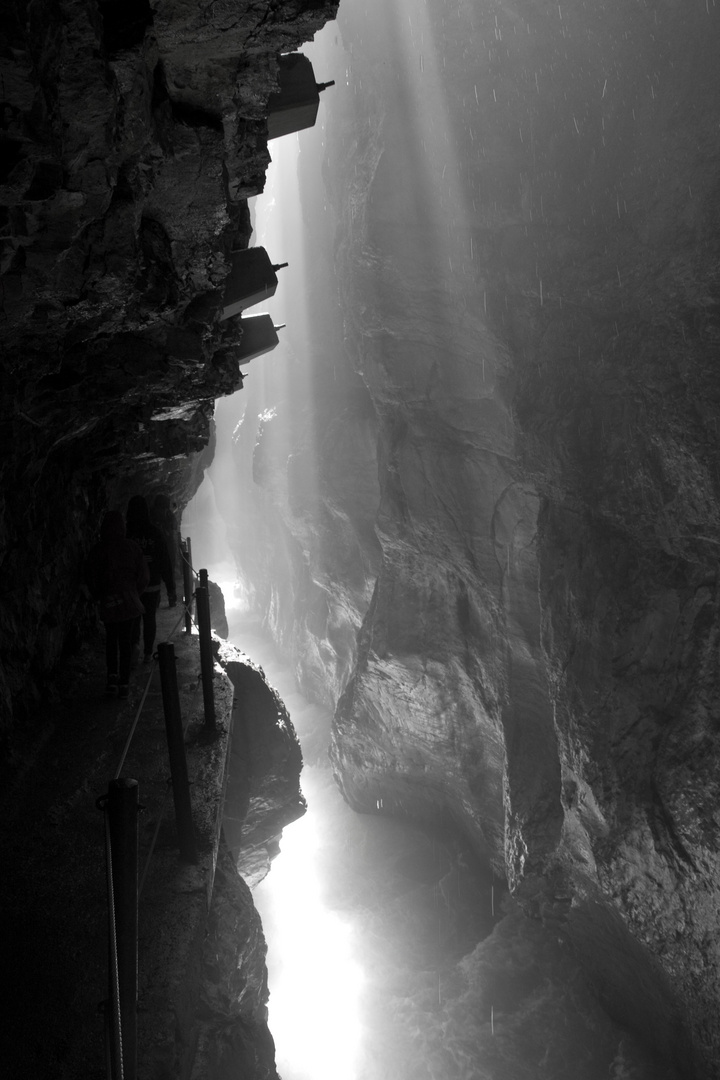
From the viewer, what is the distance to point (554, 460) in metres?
13.4

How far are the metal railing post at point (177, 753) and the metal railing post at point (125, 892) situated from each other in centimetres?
148

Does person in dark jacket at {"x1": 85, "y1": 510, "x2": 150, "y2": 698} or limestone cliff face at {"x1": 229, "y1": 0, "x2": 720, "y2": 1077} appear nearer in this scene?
person in dark jacket at {"x1": 85, "y1": 510, "x2": 150, "y2": 698}

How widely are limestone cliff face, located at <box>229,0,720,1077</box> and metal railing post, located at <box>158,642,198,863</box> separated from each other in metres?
8.83

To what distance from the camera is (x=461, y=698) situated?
58.6ft

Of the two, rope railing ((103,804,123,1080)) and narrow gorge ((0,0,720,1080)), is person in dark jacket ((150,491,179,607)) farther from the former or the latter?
rope railing ((103,804,123,1080))

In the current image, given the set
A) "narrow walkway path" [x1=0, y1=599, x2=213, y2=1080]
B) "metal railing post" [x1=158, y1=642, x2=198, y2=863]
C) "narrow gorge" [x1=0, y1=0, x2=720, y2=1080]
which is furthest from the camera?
"metal railing post" [x1=158, y1=642, x2=198, y2=863]

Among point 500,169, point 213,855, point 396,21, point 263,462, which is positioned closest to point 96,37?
point 213,855

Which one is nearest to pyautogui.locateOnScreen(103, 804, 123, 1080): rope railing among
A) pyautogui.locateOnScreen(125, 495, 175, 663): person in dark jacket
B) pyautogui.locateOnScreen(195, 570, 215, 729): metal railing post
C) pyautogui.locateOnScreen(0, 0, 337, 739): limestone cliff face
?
pyautogui.locateOnScreen(0, 0, 337, 739): limestone cliff face

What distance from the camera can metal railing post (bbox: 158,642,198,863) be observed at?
3650 mm

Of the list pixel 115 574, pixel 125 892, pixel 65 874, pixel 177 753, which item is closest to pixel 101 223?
pixel 115 574

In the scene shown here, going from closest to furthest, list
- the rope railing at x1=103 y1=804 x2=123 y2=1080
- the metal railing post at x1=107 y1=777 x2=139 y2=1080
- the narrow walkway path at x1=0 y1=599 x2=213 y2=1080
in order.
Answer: the rope railing at x1=103 y1=804 x2=123 y2=1080 < the metal railing post at x1=107 y1=777 x2=139 y2=1080 < the narrow walkway path at x1=0 y1=599 x2=213 y2=1080

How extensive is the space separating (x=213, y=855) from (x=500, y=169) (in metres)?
16.4

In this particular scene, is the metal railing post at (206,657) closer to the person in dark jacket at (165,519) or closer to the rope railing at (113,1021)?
the rope railing at (113,1021)

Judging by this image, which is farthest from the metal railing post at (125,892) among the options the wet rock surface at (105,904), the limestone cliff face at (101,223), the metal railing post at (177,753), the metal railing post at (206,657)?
the metal railing post at (206,657)
